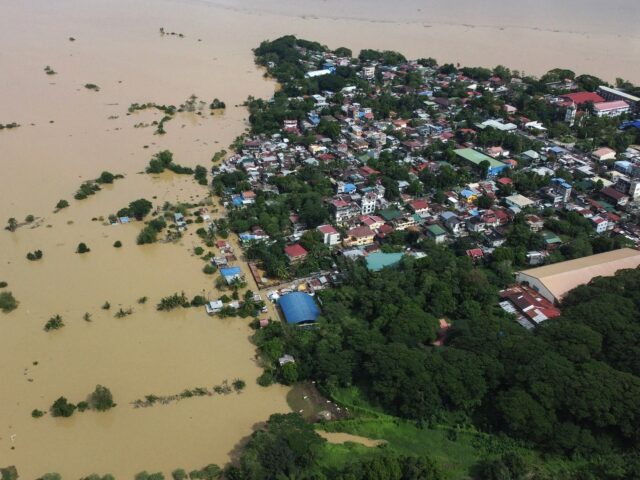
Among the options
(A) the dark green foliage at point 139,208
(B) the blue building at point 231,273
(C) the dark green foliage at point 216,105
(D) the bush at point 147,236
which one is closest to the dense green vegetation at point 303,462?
(B) the blue building at point 231,273

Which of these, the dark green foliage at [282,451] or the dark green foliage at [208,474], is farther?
the dark green foliage at [208,474]

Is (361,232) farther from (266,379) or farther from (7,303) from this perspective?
(7,303)

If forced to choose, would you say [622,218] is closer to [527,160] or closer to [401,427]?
[527,160]

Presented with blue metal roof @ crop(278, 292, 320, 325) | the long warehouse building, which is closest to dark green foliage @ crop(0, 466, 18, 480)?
A: blue metal roof @ crop(278, 292, 320, 325)

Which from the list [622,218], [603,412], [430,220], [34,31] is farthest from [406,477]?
[34,31]

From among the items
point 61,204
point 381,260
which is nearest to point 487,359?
point 381,260

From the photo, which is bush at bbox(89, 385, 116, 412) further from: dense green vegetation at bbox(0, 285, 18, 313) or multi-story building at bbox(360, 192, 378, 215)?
multi-story building at bbox(360, 192, 378, 215)

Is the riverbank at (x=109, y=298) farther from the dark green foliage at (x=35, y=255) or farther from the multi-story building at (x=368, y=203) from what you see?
the multi-story building at (x=368, y=203)
